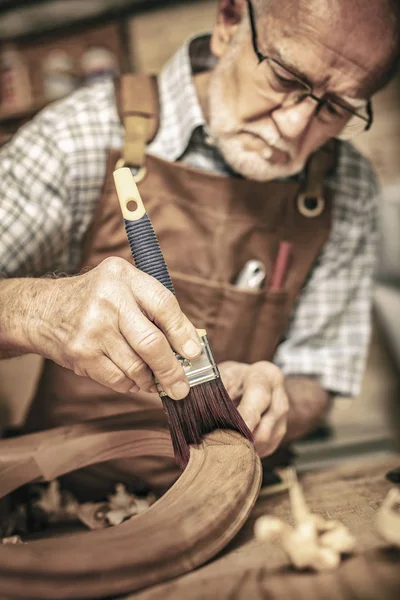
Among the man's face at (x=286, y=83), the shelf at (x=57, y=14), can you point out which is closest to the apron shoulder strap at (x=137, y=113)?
the man's face at (x=286, y=83)

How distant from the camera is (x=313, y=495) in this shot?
95cm

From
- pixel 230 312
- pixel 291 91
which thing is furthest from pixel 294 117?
pixel 230 312

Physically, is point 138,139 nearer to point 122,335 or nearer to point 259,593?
point 122,335

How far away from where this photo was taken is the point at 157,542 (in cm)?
57

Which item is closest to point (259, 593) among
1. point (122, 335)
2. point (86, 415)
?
point (122, 335)

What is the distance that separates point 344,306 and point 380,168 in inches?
51.6

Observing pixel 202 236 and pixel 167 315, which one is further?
pixel 202 236

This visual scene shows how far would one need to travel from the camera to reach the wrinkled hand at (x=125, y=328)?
2.55 feet

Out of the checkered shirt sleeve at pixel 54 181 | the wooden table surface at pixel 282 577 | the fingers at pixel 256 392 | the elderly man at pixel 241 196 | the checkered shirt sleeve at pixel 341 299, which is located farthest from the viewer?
the checkered shirt sleeve at pixel 341 299

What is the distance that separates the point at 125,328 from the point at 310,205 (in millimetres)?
806

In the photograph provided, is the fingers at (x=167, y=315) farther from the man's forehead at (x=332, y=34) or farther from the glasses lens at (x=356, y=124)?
the glasses lens at (x=356, y=124)

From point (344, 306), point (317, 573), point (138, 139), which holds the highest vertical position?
point (138, 139)

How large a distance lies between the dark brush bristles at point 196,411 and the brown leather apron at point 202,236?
0.42 metres

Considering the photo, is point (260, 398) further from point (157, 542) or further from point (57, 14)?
point (57, 14)
